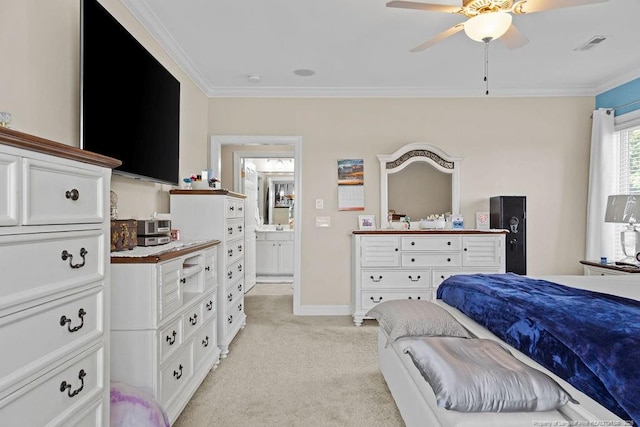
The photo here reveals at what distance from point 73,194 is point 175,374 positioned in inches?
55.4

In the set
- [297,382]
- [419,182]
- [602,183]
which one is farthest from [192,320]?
[602,183]

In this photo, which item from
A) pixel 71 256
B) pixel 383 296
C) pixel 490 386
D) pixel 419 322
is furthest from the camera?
pixel 383 296

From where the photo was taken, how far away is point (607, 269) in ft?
12.4

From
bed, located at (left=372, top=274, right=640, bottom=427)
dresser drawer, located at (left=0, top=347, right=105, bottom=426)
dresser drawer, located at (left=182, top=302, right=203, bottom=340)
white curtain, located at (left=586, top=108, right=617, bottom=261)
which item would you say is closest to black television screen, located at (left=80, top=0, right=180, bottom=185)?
dresser drawer, located at (left=182, top=302, right=203, bottom=340)

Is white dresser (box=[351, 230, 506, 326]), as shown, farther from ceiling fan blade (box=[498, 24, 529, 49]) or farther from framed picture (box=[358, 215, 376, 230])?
ceiling fan blade (box=[498, 24, 529, 49])

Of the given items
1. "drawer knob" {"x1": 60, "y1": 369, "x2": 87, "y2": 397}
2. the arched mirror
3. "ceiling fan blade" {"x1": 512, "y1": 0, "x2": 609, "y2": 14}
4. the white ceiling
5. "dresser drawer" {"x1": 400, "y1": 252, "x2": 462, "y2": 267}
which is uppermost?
the white ceiling

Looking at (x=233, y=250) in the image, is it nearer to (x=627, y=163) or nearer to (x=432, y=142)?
(x=432, y=142)

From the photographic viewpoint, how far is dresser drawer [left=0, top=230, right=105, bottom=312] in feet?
3.23

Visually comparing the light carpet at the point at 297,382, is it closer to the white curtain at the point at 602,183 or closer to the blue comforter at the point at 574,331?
the blue comforter at the point at 574,331

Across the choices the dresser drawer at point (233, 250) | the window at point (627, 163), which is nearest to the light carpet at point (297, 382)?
the dresser drawer at point (233, 250)

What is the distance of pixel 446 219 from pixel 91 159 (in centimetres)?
393

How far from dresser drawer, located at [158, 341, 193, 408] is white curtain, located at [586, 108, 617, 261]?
4361mm

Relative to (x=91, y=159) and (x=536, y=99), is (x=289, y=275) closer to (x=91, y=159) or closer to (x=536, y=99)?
(x=536, y=99)

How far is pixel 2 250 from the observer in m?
0.96
